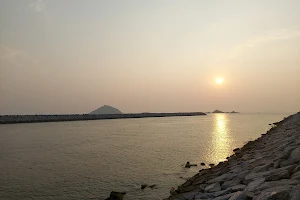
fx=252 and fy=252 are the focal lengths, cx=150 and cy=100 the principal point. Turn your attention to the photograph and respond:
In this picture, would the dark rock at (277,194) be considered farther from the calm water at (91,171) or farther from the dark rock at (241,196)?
the calm water at (91,171)

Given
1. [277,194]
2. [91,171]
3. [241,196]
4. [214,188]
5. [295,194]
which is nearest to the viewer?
[295,194]

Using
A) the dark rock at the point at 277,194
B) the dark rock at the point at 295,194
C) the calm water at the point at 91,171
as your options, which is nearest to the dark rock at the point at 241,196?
the dark rock at the point at 277,194

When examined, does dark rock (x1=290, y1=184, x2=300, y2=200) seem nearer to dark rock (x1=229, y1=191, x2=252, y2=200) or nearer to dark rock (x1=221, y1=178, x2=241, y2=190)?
dark rock (x1=229, y1=191, x2=252, y2=200)

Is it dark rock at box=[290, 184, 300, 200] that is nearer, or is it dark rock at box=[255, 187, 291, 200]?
dark rock at box=[290, 184, 300, 200]

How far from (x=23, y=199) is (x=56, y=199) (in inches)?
55.0

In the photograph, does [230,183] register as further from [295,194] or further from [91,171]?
[91,171]

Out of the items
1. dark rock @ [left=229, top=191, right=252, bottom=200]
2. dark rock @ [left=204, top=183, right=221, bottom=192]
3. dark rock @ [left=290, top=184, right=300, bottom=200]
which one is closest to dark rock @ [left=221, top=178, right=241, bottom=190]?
dark rock @ [left=204, top=183, right=221, bottom=192]

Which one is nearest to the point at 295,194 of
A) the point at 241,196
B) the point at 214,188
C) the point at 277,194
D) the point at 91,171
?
the point at 277,194

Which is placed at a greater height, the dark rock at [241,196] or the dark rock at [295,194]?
the dark rock at [295,194]

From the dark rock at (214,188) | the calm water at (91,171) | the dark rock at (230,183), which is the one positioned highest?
the dark rock at (230,183)

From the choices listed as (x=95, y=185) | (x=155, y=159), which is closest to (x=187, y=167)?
(x=155, y=159)

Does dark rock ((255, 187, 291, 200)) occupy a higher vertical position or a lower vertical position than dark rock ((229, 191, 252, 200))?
higher

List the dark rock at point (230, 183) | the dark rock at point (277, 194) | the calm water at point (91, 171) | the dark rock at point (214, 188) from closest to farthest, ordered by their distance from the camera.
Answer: the dark rock at point (277, 194) → the dark rock at point (230, 183) → the dark rock at point (214, 188) → the calm water at point (91, 171)

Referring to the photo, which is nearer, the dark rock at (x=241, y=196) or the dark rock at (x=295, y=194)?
the dark rock at (x=295, y=194)
